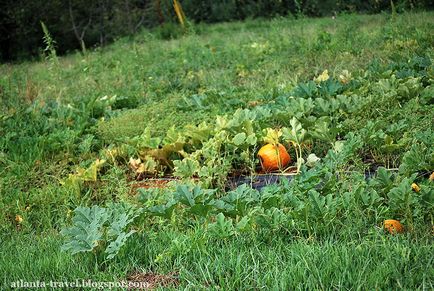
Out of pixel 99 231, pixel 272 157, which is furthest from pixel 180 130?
pixel 99 231

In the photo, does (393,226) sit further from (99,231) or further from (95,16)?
(95,16)

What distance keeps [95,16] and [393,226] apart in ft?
44.9

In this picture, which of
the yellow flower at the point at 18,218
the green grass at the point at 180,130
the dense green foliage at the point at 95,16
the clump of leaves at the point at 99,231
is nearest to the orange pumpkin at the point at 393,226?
the green grass at the point at 180,130

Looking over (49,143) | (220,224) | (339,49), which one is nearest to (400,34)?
(339,49)

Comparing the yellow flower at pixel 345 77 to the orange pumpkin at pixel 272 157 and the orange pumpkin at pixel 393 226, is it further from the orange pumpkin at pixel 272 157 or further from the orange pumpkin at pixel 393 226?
the orange pumpkin at pixel 393 226

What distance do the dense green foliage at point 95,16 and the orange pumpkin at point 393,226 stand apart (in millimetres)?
9769

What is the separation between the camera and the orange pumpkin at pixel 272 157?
10.9 ft

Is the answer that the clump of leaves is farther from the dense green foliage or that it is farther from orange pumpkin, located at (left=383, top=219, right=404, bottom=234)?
Answer: the dense green foliage

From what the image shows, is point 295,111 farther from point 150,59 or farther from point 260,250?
point 150,59

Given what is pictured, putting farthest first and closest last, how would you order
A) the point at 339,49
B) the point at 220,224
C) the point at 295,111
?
the point at 339,49 < the point at 295,111 < the point at 220,224

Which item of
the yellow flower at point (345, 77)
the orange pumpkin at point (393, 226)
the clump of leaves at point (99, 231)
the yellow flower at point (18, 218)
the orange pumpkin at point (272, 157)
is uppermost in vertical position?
the clump of leaves at point (99, 231)

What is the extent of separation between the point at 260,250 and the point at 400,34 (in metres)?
5.19

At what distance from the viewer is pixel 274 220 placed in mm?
2182

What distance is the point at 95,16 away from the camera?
1447 cm
